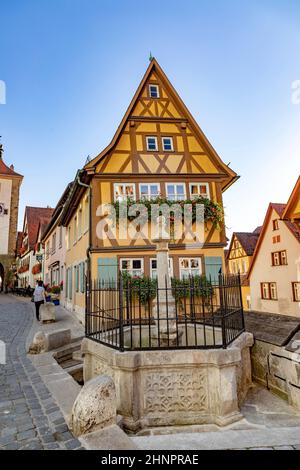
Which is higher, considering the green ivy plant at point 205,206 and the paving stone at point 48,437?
the green ivy plant at point 205,206

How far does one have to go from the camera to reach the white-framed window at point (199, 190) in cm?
1263

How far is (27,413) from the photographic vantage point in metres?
3.46

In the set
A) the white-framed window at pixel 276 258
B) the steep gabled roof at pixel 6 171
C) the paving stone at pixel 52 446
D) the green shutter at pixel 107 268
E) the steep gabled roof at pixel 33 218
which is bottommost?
the paving stone at pixel 52 446

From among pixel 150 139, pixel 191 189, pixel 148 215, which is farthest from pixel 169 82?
pixel 148 215

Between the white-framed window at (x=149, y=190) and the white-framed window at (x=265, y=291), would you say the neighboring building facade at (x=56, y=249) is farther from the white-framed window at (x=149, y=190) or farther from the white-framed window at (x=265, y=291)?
the white-framed window at (x=265, y=291)

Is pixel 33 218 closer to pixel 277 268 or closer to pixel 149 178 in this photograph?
pixel 149 178

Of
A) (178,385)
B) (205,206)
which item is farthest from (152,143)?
(178,385)

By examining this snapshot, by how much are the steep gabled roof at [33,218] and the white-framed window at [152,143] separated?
2317cm

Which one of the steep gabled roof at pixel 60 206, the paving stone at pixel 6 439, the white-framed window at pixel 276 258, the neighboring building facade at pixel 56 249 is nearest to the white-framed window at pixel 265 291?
the white-framed window at pixel 276 258

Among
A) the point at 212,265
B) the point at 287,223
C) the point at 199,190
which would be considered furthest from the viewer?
the point at 287,223

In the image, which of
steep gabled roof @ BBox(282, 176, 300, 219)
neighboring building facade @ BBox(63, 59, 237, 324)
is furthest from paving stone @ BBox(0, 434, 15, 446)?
steep gabled roof @ BBox(282, 176, 300, 219)

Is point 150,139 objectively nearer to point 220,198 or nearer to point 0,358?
point 220,198

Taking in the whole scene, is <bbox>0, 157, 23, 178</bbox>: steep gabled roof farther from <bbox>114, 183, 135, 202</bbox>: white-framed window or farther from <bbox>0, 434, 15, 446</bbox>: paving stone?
<bbox>0, 434, 15, 446</bbox>: paving stone

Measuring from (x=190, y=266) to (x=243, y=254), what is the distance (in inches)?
692
